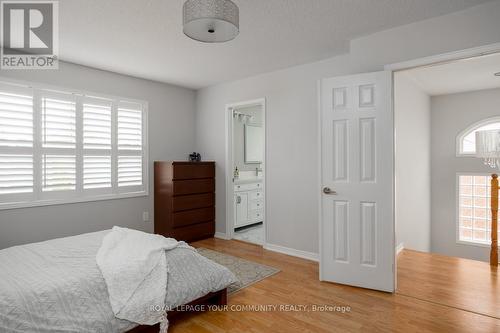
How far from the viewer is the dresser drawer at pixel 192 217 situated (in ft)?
14.1

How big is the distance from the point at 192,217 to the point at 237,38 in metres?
2.72

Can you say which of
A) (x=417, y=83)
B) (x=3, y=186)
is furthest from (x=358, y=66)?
(x=3, y=186)

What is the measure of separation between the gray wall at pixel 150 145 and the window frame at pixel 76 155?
A: 6 centimetres

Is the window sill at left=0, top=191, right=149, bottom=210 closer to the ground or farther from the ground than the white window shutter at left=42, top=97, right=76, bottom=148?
closer to the ground

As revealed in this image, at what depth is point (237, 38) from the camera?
119 inches

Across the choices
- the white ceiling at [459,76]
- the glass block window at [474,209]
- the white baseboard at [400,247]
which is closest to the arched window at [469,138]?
the glass block window at [474,209]

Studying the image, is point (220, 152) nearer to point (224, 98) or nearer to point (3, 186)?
point (224, 98)

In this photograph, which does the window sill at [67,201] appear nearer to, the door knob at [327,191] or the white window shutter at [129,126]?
the white window shutter at [129,126]

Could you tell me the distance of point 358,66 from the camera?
9.96 ft

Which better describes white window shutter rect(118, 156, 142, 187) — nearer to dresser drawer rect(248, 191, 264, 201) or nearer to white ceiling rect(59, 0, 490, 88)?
white ceiling rect(59, 0, 490, 88)

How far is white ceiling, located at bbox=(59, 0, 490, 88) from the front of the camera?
239 centimetres

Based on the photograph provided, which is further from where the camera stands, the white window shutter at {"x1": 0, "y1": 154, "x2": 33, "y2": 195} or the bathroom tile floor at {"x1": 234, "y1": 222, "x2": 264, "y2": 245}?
the bathroom tile floor at {"x1": 234, "y1": 222, "x2": 264, "y2": 245}

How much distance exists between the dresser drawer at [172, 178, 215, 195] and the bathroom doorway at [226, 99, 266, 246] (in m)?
0.30

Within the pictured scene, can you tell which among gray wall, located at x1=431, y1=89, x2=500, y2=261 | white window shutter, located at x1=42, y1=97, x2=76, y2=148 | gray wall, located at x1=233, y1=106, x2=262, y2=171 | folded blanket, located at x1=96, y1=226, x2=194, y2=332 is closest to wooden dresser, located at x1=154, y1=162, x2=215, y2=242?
gray wall, located at x1=233, y1=106, x2=262, y2=171
